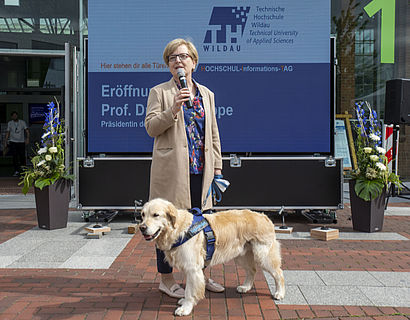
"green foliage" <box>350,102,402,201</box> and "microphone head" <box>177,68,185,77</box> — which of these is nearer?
"microphone head" <box>177,68,185,77</box>

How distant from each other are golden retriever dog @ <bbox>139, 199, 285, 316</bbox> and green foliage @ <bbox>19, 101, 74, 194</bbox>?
12.2ft

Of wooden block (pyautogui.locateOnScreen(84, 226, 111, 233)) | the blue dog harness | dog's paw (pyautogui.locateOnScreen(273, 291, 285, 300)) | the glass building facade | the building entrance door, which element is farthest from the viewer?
the building entrance door

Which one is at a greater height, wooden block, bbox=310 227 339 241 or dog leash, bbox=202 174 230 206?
dog leash, bbox=202 174 230 206

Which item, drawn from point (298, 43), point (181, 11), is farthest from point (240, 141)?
point (181, 11)

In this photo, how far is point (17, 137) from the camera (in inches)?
555

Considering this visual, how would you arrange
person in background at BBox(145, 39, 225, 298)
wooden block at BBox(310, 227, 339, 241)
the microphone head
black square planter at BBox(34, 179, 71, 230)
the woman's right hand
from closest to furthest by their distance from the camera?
the woman's right hand < the microphone head < person in background at BBox(145, 39, 225, 298) < wooden block at BBox(310, 227, 339, 241) < black square planter at BBox(34, 179, 71, 230)

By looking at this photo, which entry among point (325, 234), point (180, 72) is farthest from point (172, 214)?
point (325, 234)

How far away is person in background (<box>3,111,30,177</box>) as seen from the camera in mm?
14094

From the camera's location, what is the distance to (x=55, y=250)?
17.2ft

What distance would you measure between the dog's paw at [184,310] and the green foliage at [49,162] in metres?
3.78

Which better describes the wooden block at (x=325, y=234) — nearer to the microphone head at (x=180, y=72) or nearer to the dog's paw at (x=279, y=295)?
the dog's paw at (x=279, y=295)

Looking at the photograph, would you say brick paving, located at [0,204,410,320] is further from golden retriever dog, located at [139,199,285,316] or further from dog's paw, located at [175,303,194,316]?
golden retriever dog, located at [139,199,285,316]

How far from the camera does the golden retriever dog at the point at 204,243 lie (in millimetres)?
3098

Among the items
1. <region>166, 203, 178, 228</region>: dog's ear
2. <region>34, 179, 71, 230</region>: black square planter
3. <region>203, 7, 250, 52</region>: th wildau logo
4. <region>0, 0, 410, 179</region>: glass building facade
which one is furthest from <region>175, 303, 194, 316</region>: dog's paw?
→ <region>0, 0, 410, 179</region>: glass building facade
